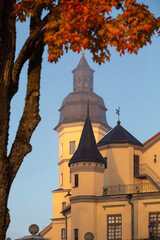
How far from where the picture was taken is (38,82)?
10.7 metres

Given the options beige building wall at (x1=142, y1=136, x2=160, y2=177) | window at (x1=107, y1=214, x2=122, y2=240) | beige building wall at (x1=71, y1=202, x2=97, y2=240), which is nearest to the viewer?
window at (x1=107, y1=214, x2=122, y2=240)

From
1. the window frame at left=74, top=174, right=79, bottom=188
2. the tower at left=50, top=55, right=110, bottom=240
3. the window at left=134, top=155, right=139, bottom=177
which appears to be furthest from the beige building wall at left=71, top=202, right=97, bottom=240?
the tower at left=50, top=55, right=110, bottom=240

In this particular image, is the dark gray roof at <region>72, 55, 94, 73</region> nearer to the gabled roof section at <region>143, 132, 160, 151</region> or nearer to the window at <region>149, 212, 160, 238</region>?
the gabled roof section at <region>143, 132, 160, 151</region>

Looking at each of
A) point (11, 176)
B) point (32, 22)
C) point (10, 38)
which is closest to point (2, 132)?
point (11, 176)

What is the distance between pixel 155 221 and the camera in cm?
4988

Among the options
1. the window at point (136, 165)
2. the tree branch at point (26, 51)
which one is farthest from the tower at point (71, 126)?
the tree branch at point (26, 51)

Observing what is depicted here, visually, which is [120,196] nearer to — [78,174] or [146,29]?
[78,174]

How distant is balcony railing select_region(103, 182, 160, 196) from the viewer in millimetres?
54938

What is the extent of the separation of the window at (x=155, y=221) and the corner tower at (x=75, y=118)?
103 ft

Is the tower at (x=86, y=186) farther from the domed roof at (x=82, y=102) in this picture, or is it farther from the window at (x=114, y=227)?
the domed roof at (x=82, y=102)

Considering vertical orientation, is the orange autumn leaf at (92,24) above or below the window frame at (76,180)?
above

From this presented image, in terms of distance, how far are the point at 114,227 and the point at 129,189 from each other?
16.9ft

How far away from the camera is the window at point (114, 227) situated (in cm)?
5075

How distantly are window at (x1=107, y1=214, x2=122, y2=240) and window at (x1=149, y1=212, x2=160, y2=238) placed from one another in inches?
108
